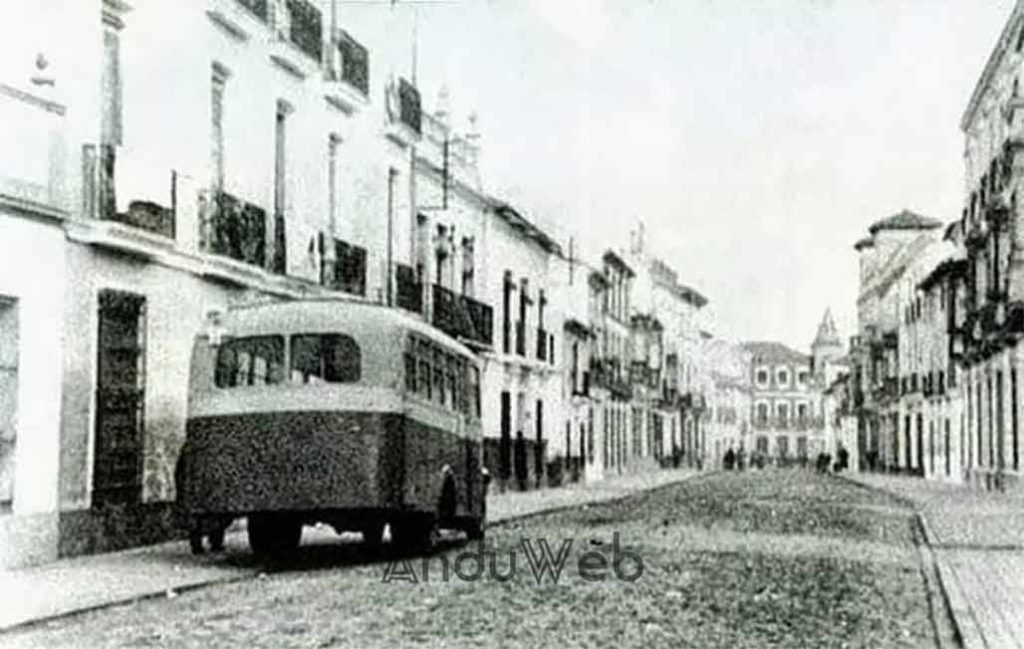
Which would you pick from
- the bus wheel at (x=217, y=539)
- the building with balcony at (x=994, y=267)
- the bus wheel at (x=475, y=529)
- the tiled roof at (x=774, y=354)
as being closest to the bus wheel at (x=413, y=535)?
the bus wheel at (x=217, y=539)

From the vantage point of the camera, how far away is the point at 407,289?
80.5 feet

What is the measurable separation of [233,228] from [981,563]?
7.43m

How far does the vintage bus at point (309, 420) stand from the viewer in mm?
12469

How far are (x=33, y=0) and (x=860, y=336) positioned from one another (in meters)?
67.0

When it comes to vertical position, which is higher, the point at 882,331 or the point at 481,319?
the point at 882,331

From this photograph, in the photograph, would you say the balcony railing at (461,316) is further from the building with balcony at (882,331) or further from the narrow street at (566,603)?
the building with balcony at (882,331)

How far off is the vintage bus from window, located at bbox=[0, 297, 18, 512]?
3.89ft

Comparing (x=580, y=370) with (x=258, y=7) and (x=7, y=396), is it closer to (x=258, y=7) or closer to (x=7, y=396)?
(x=258, y=7)

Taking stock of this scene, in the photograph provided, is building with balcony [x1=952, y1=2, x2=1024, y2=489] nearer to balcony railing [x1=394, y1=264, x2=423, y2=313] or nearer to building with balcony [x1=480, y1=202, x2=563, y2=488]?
building with balcony [x1=480, y1=202, x2=563, y2=488]

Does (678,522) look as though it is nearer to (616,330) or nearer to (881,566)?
(881,566)

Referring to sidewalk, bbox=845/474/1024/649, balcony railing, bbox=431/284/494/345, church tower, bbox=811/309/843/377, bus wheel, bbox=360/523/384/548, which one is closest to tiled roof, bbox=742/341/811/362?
church tower, bbox=811/309/843/377

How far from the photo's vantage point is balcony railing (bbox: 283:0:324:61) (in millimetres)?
18844

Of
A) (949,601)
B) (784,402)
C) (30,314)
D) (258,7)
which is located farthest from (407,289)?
(784,402)

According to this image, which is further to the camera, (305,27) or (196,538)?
(305,27)
